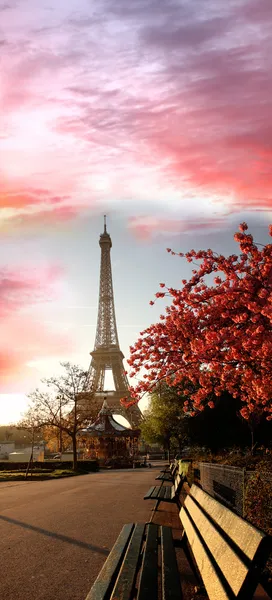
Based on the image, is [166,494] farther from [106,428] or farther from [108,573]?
[106,428]

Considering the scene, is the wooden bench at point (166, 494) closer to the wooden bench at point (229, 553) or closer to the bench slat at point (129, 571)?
the bench slat at point (129, 571)

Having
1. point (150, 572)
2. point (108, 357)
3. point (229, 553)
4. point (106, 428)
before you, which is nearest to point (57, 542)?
point (150, 572)

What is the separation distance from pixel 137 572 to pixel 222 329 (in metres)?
9.41

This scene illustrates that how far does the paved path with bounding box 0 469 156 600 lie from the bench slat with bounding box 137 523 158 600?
832 mm

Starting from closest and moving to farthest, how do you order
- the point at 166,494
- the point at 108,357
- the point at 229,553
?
the point at 229,553, the point at 166,494, the point at 108,357

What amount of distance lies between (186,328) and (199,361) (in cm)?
113

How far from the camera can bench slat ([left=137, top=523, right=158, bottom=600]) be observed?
361 cm

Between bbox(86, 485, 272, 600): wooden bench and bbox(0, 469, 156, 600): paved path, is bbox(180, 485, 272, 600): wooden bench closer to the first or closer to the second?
bbox(86, 485, 272, 600): wooden bench

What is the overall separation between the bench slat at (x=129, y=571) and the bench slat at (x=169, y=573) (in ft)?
0.73

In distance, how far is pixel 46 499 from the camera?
16.5 meters

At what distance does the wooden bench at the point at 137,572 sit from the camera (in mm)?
3662

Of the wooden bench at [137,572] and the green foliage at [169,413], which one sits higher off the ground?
the green foliage at [169,413]

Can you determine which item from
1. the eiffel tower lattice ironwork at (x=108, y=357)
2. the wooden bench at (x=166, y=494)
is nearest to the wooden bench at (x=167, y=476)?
the wooden bench at (x=166, y=494)

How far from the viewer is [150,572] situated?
13.7 ft
